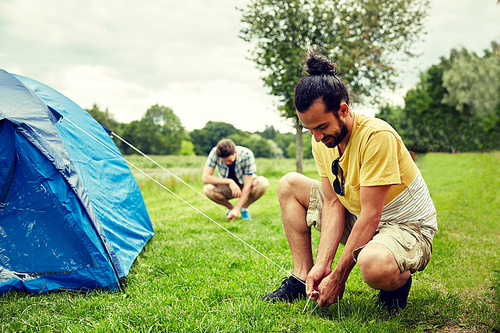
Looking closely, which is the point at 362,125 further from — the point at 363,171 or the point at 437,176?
the point at 437,176

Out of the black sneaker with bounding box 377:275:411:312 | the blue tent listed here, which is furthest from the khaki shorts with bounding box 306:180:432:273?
the blue tent

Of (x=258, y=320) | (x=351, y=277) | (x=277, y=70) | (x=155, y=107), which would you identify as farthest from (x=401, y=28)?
(x=155, y=107)

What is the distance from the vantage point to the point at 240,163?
474cm

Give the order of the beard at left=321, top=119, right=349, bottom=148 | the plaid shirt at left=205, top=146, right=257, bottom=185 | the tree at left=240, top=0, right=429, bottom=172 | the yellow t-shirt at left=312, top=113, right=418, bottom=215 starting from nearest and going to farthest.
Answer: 1. the yellow t-shirt at left=312, top=113, right=418, bottom=215
2. the beard at left=321, top=119, right=349, bottom=148
3. the plaid shirt at left=205, top=146, right=257, bottom=185
4. the tree at left=240, top=0, right=429, bottom=172

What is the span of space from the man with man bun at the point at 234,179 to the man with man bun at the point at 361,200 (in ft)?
8.51

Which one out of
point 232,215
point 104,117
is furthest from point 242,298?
point 104,117

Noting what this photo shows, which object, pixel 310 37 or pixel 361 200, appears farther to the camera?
pixel 310 37

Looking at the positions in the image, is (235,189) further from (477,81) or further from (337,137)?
(477,81)

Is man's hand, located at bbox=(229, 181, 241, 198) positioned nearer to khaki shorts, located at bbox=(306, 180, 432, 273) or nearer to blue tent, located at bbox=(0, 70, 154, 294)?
blue tent, located at bbox=(0, 70, 154, 294)

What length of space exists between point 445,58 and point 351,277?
990 cm

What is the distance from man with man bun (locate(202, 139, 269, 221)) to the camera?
459 centimetres

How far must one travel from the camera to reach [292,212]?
6.99ft

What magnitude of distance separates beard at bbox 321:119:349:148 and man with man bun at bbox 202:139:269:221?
2770mm

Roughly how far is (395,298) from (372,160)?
76cm
